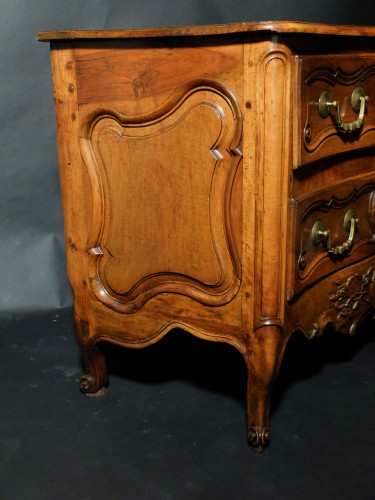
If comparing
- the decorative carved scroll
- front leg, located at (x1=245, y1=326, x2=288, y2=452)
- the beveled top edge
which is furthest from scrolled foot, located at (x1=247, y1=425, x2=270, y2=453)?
the beveled top edge

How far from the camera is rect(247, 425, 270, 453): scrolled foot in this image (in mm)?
2029

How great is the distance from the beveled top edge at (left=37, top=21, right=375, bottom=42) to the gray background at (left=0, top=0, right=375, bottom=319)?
779 millimetres

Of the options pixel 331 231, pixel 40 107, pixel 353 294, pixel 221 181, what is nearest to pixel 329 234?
pixel 331 231

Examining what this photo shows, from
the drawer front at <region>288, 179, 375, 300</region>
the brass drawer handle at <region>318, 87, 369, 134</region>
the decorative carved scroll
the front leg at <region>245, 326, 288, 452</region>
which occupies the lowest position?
the front leg at <region>245, 326, 288, 452</region>

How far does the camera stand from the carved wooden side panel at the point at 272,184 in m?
1.75

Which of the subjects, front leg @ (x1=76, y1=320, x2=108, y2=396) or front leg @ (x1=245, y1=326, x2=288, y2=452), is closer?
front leg @ (x1=245, y1=326, x2=288, y2=452)

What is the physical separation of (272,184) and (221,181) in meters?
0.13

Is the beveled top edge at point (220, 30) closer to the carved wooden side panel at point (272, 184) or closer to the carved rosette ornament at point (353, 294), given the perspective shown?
the carved wooden side panel at point (272, 184)

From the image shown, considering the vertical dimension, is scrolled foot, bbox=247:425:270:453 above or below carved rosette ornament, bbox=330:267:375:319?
below

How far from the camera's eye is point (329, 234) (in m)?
2.08

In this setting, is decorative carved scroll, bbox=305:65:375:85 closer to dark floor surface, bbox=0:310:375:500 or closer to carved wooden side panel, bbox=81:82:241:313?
carved wooden side panel, bbox=81:82:241:313

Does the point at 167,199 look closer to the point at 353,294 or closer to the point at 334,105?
the point at 334,105

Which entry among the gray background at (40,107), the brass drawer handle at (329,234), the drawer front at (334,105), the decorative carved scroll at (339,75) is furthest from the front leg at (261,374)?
the gray background at (40,107)

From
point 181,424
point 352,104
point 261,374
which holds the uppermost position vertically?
point 352,104
